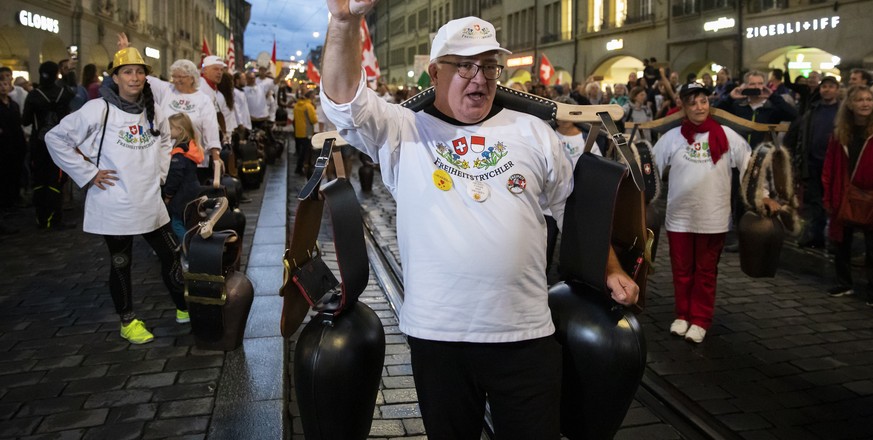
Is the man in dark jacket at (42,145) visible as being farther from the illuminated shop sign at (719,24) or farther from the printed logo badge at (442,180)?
the illuminated shop sign at (719,24)

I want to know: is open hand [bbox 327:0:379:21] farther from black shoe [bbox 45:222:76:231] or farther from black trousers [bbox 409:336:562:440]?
black shoe [bbox 45:222:76:231]

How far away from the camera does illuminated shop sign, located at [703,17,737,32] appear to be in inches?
1068

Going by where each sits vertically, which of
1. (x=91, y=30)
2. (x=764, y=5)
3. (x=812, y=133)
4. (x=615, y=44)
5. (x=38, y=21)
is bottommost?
(x=812, y=133)

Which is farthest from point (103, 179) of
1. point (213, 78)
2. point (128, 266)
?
point (213, 78)

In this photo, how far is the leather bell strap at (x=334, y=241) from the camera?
2.56 meters

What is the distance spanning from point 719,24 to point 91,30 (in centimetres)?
2342

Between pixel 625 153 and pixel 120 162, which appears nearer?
pixel 625 153

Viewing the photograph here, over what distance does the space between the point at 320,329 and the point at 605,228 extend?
44.1 inches

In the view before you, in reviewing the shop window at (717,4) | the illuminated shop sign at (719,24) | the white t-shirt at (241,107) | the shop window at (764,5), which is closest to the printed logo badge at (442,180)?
the white t-shirt at (241,107)

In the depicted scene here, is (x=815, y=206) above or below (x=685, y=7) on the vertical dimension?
below

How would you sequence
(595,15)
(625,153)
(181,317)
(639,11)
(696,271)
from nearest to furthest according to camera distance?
(625,153)
(696,271)
(181,317)
(639,11)
(595,15)

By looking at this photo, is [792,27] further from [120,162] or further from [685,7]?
[120,162]

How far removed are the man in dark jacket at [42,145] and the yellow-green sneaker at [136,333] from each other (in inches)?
221

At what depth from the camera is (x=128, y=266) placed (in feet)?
17.9
